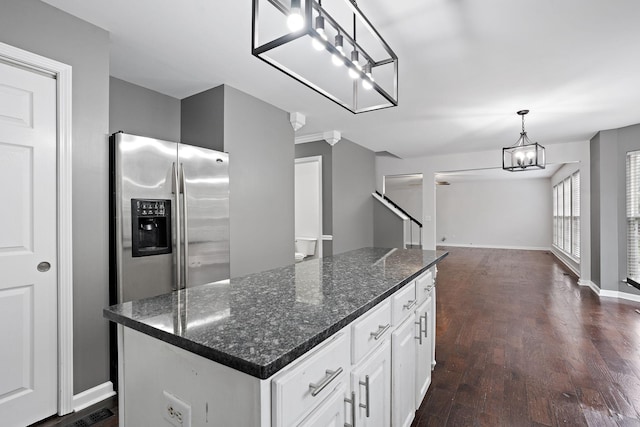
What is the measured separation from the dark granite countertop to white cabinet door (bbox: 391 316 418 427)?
0.27 meters

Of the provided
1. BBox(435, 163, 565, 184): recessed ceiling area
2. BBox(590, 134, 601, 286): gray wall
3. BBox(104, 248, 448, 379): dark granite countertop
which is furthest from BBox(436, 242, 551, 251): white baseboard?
BBox(104, 248, 448, 379): dark granite countertop

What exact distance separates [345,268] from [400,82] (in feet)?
6.63

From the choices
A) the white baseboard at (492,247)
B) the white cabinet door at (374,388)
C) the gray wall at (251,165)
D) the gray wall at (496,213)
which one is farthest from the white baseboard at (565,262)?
the white cabinet door at (374,388)

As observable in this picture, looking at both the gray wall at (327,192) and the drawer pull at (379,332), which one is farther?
the gray wall at (327,192)

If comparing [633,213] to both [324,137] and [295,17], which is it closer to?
[324,137]

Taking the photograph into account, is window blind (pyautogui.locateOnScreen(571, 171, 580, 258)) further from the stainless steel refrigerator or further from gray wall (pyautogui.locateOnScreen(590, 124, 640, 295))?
the stainless steel refrigerator

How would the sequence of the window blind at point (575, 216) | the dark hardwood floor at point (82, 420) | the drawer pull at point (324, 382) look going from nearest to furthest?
the drawer pull at point (324, 382) < the dark hardwood floor at point (82, 420) < the window blind at point (575, 216)

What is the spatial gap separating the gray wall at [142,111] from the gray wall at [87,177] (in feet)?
2.53

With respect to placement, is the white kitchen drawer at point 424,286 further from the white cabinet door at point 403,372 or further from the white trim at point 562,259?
the white trim at point 562,259

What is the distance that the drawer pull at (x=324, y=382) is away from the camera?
2.96 feet

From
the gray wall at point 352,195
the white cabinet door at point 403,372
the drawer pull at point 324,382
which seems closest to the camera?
the drawer pull at point 324,382

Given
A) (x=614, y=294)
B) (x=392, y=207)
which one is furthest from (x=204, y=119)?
(x=614, y=294)

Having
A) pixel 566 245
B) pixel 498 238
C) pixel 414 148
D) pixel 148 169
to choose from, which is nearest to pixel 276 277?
pixel 148 169

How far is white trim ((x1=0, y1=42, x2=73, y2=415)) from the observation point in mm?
1904
